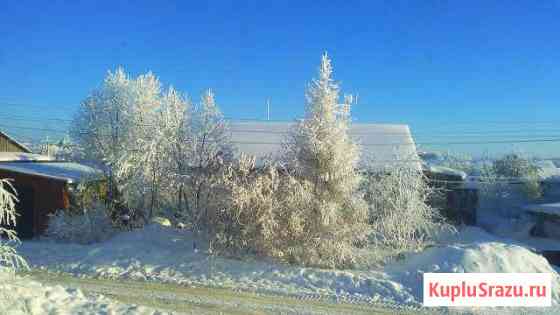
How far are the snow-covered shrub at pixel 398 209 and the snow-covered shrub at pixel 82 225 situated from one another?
10473 millimetres

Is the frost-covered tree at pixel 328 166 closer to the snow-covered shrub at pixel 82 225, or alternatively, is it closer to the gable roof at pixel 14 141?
the snow-covered shrub at pixel 82 225

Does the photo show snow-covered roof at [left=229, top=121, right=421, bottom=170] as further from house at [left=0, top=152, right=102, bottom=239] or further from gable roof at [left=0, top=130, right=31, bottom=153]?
gable roof at [left=0, top=130, right=31, bottom=153]

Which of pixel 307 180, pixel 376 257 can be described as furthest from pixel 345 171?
pixel 376 257

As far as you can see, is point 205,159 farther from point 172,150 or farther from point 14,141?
point 14,141

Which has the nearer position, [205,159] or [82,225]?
[82,225]

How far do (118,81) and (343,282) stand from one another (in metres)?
18.5

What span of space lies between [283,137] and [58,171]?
10905mm

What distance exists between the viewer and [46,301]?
873cm

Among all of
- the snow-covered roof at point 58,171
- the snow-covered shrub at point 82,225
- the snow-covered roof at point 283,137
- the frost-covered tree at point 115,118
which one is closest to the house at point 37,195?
the snow-covered roof at point 58,171

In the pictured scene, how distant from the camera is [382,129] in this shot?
29.0 metres

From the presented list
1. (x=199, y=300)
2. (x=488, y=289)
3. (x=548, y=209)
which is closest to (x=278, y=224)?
(x=199, y=300)

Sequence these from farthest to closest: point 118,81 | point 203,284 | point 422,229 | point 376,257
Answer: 1. point 118,81
2. point 422,229
3. point 376,257
4. point 203,284

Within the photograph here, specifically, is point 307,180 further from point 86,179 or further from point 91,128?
point 91,128

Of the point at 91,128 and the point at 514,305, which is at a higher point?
the point at 91,128
